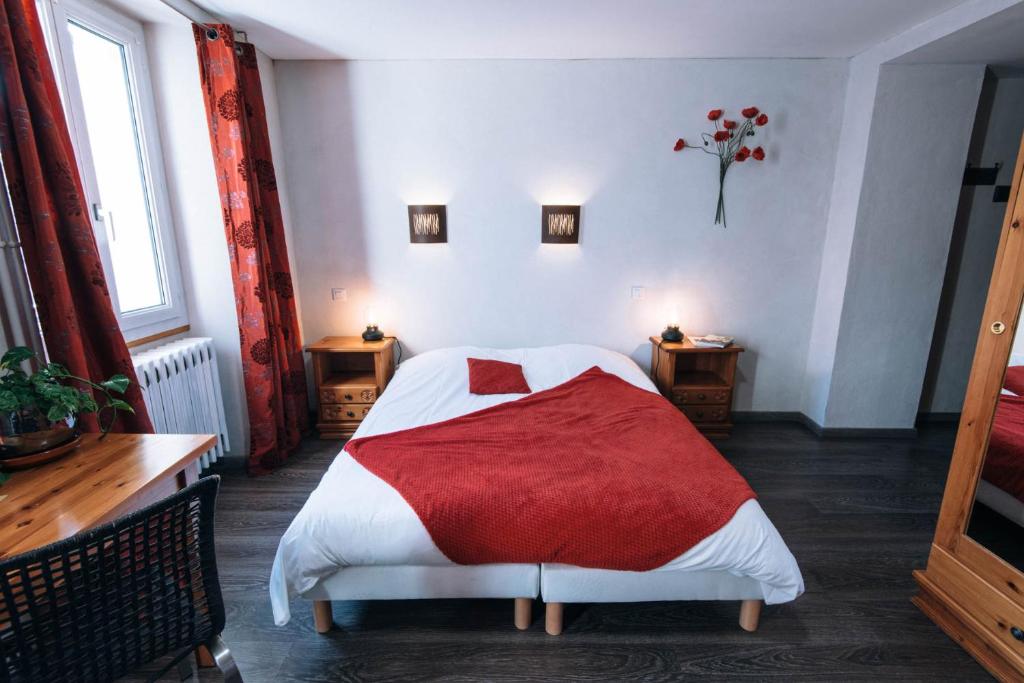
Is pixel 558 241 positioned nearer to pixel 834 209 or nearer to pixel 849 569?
pixel 834 209

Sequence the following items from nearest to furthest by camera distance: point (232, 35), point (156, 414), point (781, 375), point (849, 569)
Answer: point (849, 569) → point (156, 414) → point (232, 35) → point (781, 375)

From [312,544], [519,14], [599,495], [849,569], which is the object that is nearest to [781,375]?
[849,569]

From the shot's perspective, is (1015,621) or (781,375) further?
(781,375)

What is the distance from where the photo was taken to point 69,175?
1.63 m

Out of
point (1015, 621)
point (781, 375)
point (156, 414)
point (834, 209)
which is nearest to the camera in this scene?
point (1015, 621)

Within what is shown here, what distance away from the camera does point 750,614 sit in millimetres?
1609

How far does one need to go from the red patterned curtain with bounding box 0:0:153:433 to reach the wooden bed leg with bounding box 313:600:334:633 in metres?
1.05

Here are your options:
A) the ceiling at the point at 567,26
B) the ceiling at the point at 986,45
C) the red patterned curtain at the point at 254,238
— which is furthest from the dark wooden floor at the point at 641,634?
the ceiling at the point at 567,26

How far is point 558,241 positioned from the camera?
3074 millimetres

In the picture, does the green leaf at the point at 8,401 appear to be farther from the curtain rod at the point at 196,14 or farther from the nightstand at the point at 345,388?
the curtain rod at the point at 196,14

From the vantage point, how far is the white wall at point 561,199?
2.90 m

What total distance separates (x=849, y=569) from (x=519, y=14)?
117 inches

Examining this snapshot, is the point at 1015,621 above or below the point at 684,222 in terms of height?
below

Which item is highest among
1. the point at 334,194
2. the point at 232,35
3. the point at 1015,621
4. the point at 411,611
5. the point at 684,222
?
the point at 232,35
